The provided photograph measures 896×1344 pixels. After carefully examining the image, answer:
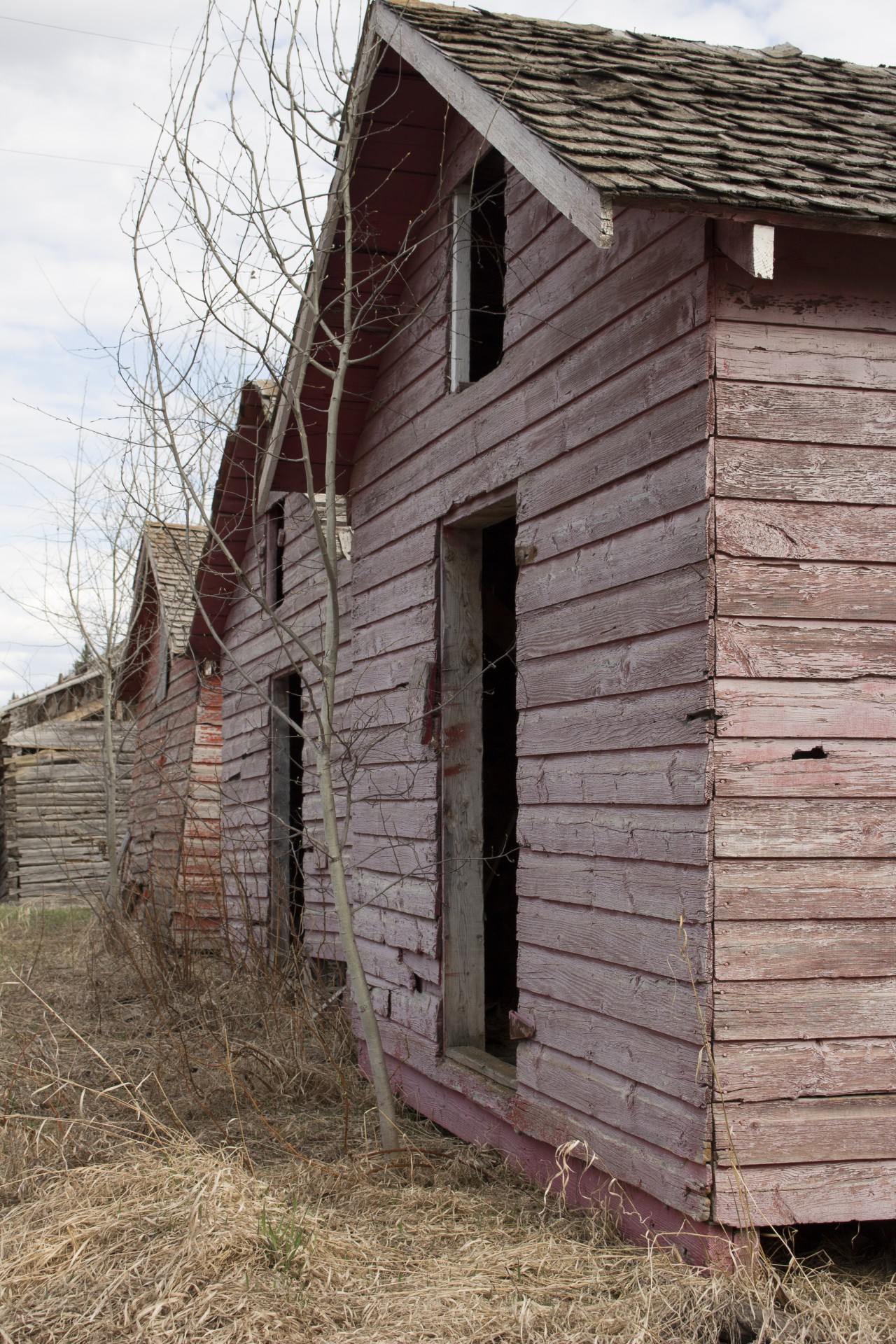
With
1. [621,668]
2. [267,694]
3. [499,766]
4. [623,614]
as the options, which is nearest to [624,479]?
[623,614]

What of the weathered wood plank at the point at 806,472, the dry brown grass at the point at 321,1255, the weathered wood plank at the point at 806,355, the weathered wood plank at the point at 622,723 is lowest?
the dry brown grass at the point at 321,1255

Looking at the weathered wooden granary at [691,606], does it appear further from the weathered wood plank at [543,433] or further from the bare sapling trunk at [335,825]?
the bare sapling trunk at [335,825]

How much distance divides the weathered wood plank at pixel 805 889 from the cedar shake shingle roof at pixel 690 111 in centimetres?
205

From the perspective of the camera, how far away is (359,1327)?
12.0ft

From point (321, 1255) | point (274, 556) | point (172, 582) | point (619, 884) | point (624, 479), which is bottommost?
point (321, 1255)

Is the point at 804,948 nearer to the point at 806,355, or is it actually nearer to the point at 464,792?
the point at 806,355

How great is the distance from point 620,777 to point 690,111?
258 centimetres

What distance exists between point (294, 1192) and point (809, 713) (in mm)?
2770

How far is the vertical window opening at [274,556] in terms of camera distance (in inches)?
412

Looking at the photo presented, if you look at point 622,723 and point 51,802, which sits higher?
point 622,723

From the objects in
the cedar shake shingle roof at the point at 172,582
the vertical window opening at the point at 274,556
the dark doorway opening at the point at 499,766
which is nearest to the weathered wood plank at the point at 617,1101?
the dark doorway opening at the point at 499,766

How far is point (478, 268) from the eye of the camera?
737 centimetres

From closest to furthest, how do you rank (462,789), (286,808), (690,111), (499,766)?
1. (690,111)
2. (462,789)
3. (499,766)
4. (286,808)

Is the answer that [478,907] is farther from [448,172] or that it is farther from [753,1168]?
[448,172]
